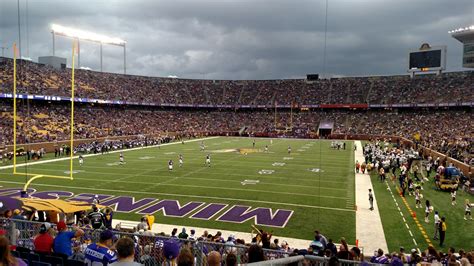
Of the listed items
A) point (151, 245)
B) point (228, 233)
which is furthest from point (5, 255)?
point (228, 233)

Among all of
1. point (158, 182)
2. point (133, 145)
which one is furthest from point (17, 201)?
point (133, 145)

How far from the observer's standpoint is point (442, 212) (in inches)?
652

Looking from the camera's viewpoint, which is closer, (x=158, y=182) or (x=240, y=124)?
(x=158, y=182)

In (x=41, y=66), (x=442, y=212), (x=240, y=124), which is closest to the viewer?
(x=442, y=212)

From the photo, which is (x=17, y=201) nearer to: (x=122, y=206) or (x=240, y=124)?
(x=122, y=206)

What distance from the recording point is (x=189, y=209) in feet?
54.5

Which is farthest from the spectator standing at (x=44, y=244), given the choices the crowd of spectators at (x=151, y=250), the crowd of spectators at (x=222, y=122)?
the crowd of spectators at (x=222, y=122)

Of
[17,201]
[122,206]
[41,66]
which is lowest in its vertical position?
[122,206]

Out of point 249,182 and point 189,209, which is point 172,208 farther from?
point 249,182

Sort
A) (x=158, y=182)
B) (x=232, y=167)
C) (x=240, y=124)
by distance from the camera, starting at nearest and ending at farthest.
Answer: (x=158, y=182), (x=232, y=167), (x=240, y=124)

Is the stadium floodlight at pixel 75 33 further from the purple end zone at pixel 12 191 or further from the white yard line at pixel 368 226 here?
the white yard line at pixel 368 226

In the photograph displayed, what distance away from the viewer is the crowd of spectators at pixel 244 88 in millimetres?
54625

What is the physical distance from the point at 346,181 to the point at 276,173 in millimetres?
4952

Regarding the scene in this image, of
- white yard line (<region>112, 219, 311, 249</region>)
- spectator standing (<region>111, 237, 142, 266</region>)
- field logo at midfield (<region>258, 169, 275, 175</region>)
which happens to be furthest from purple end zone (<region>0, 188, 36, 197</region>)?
spectator standing (<region>111, 237, 142, 266</region>)
